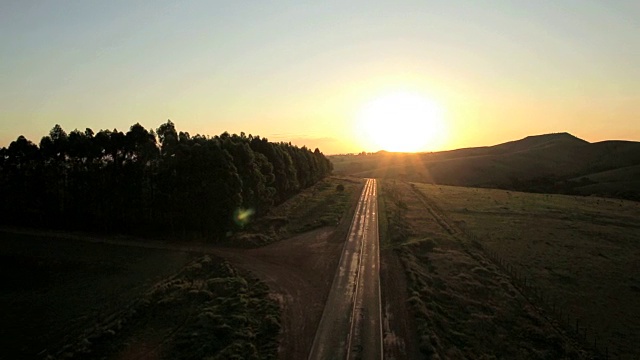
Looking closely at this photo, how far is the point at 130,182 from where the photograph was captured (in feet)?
201

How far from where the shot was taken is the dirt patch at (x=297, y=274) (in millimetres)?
27656

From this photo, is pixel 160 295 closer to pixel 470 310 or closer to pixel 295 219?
pixel 470 310

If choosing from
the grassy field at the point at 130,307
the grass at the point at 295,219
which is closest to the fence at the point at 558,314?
the grassy field at the point at 130,307

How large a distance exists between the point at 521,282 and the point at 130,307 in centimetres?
3635

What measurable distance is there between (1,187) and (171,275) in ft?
149

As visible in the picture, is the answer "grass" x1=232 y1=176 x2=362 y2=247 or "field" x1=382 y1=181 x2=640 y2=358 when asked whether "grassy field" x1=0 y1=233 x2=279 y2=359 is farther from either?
"field" x1=382 y1=181 x2=640 y2=358

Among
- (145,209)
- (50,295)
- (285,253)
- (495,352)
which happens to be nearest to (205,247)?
(285,253)

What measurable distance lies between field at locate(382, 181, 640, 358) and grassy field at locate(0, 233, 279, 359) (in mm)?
13340

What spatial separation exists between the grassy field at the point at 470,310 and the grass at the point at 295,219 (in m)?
16.4

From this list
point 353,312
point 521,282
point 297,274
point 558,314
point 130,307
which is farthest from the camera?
point 297,274

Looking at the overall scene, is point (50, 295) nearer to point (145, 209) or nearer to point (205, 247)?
point (205, 247)

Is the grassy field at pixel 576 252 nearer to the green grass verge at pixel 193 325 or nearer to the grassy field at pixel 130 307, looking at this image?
the green grass verge at pixel 193 325

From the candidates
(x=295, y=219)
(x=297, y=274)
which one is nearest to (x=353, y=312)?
(x=297, y=274)

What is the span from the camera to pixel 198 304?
33.4 meters
